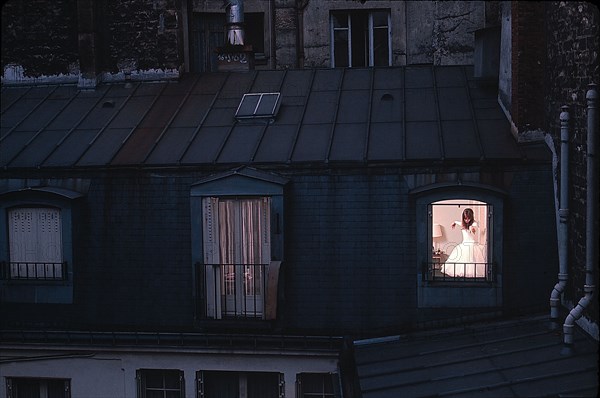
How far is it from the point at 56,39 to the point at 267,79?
5.07m

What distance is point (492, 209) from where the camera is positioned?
14.0m

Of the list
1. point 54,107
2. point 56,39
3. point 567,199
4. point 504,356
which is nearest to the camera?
point 504,356

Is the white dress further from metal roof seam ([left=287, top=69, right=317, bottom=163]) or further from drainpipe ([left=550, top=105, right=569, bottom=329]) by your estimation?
metal roof seam ([left=287, top=69, right=317, bottom=163])

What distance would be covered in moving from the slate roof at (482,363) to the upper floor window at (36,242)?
5562 millimetres

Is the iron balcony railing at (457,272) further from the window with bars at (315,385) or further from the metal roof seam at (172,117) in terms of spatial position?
the metal roof seam at (172,117)

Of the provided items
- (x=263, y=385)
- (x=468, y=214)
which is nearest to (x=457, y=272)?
(x=468, y=214)

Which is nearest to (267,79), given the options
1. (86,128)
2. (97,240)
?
(86,128)

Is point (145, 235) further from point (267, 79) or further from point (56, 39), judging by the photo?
point (56, 39)

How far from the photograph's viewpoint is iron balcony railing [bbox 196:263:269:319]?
14.5m

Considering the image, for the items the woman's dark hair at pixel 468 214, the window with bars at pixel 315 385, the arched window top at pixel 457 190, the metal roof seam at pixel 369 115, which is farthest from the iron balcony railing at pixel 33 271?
the woman's dark hair at pixel 468 214

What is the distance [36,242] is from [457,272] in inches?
288

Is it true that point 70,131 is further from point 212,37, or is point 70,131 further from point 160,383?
point 212,37

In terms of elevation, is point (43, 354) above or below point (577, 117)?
below

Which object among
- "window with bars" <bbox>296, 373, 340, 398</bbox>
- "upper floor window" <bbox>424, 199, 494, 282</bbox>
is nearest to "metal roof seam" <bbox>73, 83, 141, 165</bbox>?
"window with bars" <bbox>296, 373, 340, 398</bbox>
